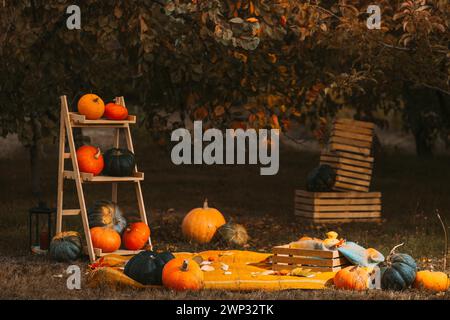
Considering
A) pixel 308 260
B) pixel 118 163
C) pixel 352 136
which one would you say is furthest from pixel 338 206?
pixel 308 260

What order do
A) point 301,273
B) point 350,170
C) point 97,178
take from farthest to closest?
point 350,170, point 97,178, point 301,273

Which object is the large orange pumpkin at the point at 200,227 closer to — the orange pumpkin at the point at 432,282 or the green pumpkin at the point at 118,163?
the green pumpkin at the point at 118,163

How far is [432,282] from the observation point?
25.9ft

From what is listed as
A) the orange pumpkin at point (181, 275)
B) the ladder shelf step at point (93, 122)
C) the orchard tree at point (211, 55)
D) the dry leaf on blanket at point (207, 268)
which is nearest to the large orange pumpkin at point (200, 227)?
the orchard tree at point (211, 55)

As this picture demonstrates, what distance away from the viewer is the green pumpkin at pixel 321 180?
13555 millimetres

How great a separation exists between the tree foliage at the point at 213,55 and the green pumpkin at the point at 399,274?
3.28 m

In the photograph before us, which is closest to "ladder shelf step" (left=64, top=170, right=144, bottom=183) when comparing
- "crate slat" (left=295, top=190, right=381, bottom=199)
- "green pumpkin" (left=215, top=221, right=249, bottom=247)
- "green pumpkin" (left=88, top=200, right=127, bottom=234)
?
"green pumpkin" (left=88, top=200, right=127, bottom=234)

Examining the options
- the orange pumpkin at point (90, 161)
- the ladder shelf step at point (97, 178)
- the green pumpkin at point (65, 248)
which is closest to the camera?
the green pumpkin at point (65, 248)

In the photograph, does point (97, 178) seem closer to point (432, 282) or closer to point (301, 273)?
point (301, 273)

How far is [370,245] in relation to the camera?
10.7 m

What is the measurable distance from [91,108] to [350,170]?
204 inches

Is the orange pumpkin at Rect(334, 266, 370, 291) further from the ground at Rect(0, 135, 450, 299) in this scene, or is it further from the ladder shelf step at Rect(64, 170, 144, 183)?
the ladder shelf step at Rect(64, 170, 144, 183)

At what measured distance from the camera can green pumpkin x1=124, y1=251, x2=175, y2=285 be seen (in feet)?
26.0

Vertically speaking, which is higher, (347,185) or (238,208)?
(347,185)
